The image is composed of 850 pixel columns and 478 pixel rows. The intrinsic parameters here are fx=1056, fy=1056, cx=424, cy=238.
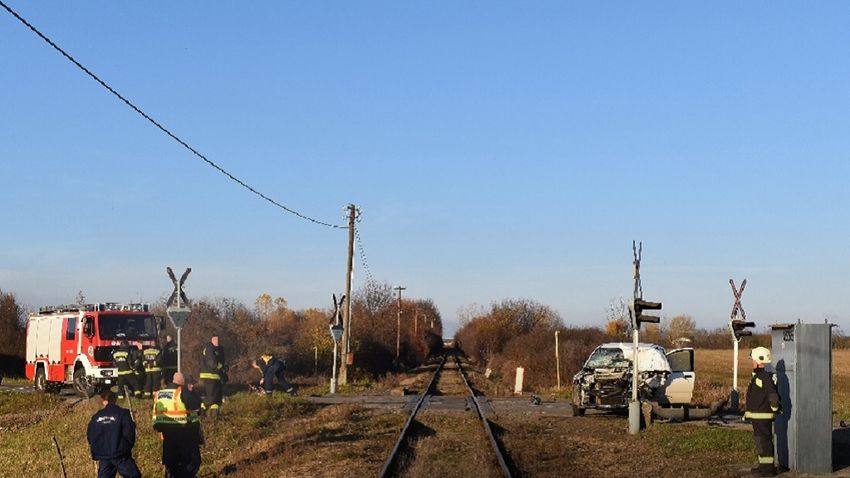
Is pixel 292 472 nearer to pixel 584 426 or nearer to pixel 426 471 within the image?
pixel 426 471

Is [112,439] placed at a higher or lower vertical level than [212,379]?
lower

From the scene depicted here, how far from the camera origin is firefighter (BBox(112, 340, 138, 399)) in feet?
88.4

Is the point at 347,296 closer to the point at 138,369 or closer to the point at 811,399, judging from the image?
the point at 138,369

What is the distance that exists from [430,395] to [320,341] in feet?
59.4

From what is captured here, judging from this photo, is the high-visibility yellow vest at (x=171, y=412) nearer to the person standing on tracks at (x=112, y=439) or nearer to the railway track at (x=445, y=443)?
the person standing on tracks at (x=112, y=439)

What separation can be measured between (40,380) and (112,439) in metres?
24.8

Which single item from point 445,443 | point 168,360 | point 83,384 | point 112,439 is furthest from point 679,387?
point 83,384

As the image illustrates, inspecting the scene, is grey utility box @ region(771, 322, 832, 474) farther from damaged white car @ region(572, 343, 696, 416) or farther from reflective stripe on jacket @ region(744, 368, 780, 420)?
damaged white car @ region(572, 343, 696, 416)

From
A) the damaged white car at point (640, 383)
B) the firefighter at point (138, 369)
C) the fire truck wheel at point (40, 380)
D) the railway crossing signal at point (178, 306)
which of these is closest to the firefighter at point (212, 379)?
the railway crossing signal at point (178, 306)

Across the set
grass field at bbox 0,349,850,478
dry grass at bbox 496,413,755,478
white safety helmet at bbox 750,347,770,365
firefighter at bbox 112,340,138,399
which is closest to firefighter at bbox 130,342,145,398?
firefighter at bbox 112,340,138,399

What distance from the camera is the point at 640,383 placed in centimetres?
2361

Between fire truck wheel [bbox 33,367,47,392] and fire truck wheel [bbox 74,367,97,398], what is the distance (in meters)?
2.72

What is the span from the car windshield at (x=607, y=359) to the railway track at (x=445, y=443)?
289 centimetres

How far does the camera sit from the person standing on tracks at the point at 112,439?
12375 millimetres
